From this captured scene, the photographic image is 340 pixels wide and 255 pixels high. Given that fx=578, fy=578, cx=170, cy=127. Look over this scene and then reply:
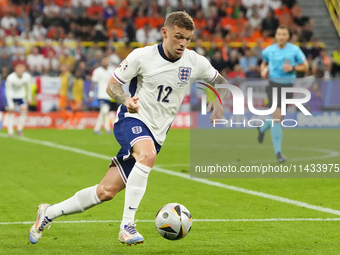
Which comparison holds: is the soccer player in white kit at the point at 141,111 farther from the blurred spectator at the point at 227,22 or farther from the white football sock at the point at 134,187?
the blurred spectator at the point at 227,22

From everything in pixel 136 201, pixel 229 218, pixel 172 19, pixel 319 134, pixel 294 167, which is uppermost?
pixel 172 19

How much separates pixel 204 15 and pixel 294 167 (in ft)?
54.8

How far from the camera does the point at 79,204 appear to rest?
477 centimetres

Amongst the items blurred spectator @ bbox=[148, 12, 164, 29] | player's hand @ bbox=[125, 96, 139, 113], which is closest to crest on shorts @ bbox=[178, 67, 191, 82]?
player's hand @ bbox=[125, 96, 139, 113]

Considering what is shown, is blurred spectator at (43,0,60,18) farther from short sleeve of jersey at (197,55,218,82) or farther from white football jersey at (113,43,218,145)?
white football jersey at (113,43,218,145)

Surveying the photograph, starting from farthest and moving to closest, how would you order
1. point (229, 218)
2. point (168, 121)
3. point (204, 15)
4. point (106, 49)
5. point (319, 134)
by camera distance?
1. point (204, 15)
2. point (106, 49)
3. point (319, 134)
4. point (229, 218)
5. point (168, 121)

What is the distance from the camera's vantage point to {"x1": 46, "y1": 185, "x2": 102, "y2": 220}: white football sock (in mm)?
4738

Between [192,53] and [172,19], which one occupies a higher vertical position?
[172,19]

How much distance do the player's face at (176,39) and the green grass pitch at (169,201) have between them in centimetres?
161

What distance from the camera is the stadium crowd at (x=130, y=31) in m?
21.8

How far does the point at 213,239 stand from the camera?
197 inches

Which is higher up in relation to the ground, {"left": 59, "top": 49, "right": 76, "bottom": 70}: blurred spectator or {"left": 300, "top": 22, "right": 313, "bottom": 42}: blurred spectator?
{"left": 300, "top": 22, "right": 313, "bottom": 42}: blurred spectator

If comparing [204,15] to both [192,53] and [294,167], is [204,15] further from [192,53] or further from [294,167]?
[192,53]

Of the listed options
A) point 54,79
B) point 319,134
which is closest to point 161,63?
point 319,134
